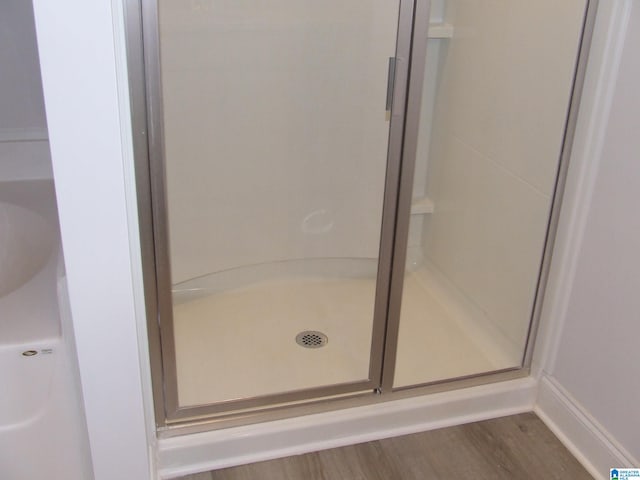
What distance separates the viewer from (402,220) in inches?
65.5

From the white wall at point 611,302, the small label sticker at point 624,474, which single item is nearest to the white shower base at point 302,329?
the white wall at point 611,302

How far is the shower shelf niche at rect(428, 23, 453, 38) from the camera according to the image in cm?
188

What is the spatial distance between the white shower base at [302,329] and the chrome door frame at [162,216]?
0.04 metres

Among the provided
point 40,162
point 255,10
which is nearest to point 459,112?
Answer: point 255,10

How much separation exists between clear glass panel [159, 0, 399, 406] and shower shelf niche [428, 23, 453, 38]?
0.14 m

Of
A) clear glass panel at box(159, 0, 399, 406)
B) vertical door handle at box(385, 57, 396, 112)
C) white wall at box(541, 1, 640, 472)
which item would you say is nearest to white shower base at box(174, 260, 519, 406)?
clear glass panel at box(159, 0, 399, 406)

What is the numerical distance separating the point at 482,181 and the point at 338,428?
857mm

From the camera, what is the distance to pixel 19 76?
1.84m

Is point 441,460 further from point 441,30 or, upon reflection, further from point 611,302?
point 441,30

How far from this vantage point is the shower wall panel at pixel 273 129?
6.26 ft

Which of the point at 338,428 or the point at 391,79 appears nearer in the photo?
the point at 391,79

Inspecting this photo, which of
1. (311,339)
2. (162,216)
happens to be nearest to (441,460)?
(311,339)

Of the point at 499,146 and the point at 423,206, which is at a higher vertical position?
the point at 499,146

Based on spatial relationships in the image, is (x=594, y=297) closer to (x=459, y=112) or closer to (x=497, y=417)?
(x=497, y=417)
